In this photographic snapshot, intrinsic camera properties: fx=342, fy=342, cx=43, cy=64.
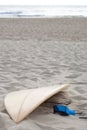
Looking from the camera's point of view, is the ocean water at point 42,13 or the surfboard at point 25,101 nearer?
the surfboard at point 25,101

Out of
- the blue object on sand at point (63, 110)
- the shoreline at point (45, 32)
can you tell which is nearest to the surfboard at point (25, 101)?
the blue object on sand at point (63, 110)

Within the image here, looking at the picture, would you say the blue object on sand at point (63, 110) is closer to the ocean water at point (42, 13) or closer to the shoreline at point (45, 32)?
the shoreline at point (45, 32)

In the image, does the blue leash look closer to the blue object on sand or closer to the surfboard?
the blue object on sand

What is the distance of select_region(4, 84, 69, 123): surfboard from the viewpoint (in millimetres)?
3870

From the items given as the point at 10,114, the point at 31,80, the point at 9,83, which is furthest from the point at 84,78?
the point at 10,114

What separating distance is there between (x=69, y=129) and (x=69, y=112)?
509 mm

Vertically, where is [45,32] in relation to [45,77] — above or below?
above

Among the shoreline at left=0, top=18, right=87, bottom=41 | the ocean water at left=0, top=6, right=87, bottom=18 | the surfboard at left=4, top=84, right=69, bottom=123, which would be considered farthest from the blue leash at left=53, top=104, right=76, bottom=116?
the ocean water at left=0, top=6, right=87, bottom=18

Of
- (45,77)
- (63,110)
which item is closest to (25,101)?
(63,110)

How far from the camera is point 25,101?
414 centimetres

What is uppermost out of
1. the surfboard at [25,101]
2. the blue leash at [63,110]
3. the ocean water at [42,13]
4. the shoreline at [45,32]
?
the ocean water at [42,13]

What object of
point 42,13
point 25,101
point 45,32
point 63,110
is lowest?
point 63,110

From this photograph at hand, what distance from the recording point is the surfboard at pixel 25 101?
12.7 ft

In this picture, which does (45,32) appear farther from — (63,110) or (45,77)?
(63,110)
